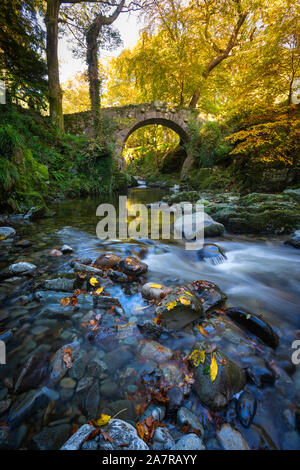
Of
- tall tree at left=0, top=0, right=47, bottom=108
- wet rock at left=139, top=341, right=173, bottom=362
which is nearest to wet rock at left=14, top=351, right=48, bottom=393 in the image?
wet rock at left=139, top=341, right=173, bottom=362

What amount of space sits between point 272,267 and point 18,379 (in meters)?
2.98

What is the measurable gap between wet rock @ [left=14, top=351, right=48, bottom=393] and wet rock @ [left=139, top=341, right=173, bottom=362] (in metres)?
0.59

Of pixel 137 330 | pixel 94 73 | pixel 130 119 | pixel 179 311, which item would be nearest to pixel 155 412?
pixel 137 330

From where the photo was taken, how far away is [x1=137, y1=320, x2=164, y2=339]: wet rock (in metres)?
1.48

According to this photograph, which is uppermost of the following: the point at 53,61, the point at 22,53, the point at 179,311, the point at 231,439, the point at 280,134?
the point at 53,61

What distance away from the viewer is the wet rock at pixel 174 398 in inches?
39.8

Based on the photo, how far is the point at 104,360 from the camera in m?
1.26

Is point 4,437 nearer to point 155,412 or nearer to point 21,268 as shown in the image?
point 155,412

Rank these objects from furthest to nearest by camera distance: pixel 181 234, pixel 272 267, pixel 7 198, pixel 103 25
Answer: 1. pixel 103 25
2. pixel 7 198
3. pixel 181 234
4. pixel 272 267

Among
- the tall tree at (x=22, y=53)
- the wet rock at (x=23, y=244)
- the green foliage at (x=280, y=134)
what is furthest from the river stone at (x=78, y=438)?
the tall tree at (x=22, y=53)

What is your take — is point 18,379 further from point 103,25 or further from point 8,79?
point 103,25

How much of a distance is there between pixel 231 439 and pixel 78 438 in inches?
26.5

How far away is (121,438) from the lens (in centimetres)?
84

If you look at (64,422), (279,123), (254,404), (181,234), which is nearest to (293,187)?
(279,123)
